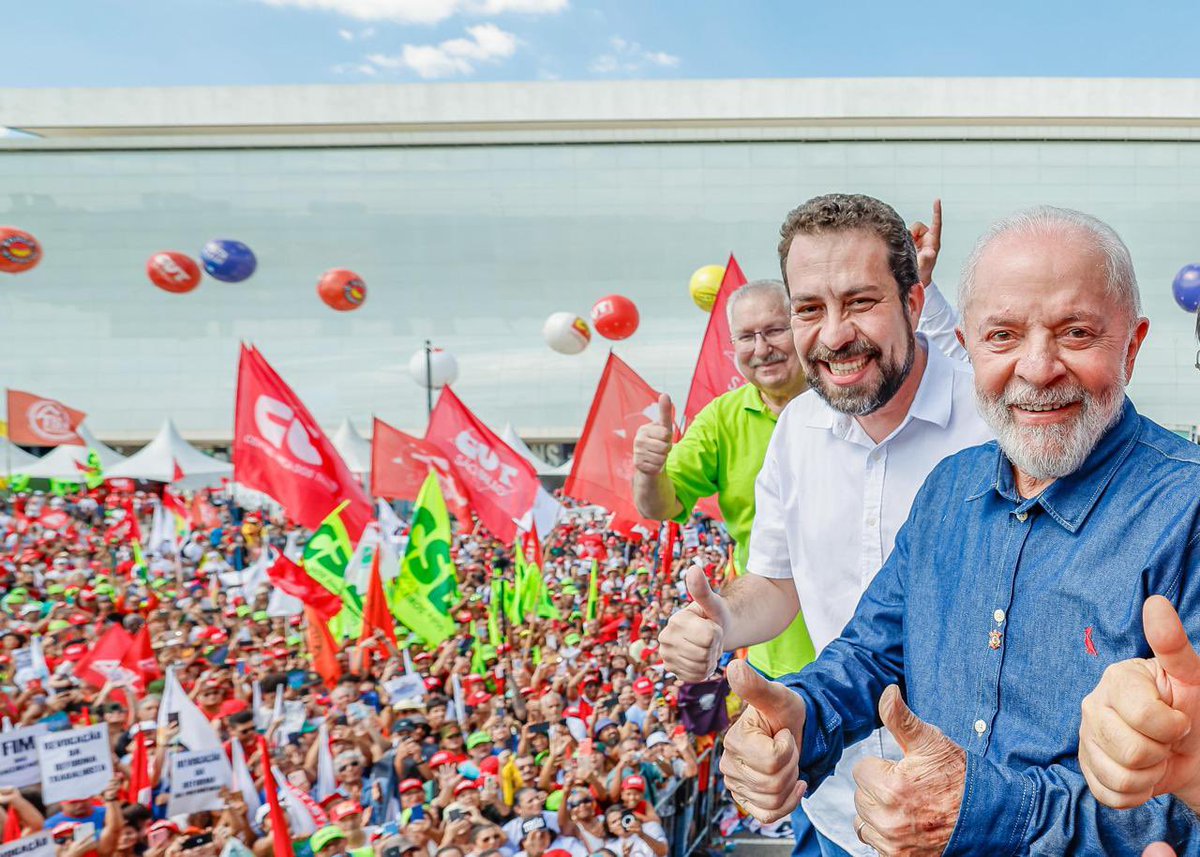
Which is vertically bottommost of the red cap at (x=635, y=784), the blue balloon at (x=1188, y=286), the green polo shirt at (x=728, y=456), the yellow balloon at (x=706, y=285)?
the red cap at (x=635, y=784)

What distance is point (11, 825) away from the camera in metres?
3.96

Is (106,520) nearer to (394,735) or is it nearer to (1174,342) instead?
(394,735)

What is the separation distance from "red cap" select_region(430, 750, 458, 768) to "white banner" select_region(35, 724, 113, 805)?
5.54ft

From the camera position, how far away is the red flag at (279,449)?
22.9 feet

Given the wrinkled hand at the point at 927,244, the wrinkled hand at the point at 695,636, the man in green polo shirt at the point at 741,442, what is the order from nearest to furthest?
the wrinkled hand at the point at 695,636 < the wrinkled hand at the point at 927,244 < the man in green polo shirt at the point at 741,442

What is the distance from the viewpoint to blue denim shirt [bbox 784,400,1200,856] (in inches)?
38.7

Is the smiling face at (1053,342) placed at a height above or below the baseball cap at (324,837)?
above

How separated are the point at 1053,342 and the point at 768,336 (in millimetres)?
1336

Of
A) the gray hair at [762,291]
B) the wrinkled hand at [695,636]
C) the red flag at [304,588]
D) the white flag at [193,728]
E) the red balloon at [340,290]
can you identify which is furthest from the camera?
the red balloon at [340,290]

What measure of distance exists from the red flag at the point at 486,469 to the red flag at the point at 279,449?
1.46 metres

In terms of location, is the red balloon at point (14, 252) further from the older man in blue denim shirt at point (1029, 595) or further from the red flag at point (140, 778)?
the older man in blue denim shirt at point (1029, 595)

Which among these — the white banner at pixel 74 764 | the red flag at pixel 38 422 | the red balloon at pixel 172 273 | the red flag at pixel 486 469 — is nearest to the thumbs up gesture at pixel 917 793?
the white banner at pixel 74 764

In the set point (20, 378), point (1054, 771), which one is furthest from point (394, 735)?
point (20, 378)

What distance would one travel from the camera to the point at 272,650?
25.7ft
